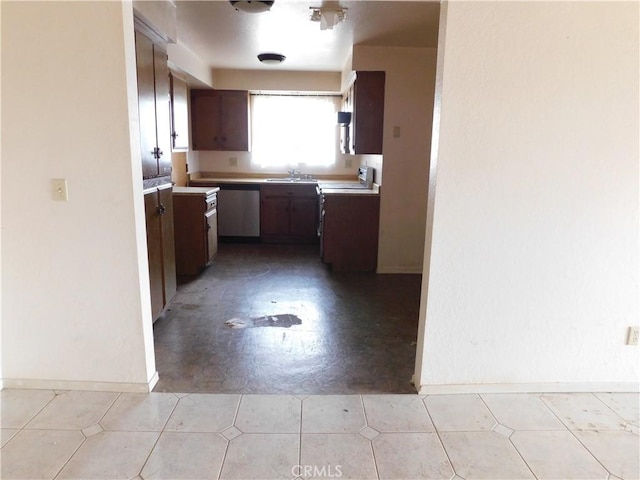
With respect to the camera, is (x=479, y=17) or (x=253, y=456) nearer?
(x=253, y=456)

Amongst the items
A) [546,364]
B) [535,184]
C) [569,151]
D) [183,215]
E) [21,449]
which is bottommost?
[21,449]

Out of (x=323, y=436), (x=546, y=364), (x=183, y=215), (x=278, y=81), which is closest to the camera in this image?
(x=323, y=436)

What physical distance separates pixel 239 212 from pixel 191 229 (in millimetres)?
1562

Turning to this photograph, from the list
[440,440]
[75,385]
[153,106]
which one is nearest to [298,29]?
[153,106]

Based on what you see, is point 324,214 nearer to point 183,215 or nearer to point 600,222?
point 183,215

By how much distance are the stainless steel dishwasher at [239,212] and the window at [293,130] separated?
0.75m

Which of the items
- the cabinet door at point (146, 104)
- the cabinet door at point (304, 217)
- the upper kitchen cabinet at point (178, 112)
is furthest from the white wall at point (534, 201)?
the cabinet door at point (304, 217)

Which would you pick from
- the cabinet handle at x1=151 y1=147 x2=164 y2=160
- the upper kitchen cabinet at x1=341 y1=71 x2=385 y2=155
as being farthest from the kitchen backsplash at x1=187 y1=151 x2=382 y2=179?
the cabinet handle at x1=151 y1=147 x2=164 y2=160

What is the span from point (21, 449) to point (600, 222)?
2839mm

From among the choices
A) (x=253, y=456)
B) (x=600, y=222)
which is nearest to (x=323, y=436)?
(x=253, y=456)

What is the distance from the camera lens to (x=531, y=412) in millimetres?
2098

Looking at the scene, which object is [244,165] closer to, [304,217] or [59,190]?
[304,217]

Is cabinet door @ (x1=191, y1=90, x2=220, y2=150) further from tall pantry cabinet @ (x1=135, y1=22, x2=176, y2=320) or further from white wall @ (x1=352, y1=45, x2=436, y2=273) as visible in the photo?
tall pantry cabinet @ (x1=135, y1=22, x2=176, y2=320)

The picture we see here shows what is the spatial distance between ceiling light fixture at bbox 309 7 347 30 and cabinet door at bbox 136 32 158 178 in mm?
1212
